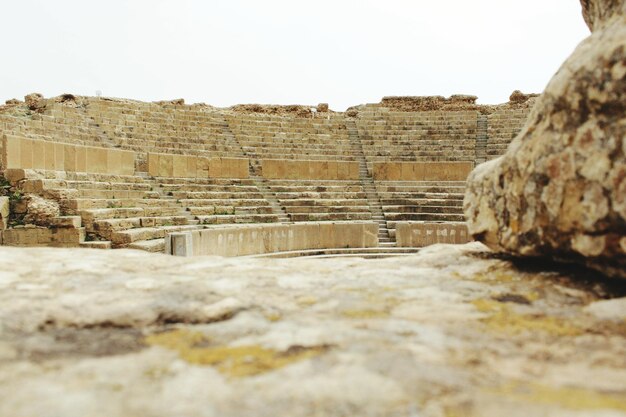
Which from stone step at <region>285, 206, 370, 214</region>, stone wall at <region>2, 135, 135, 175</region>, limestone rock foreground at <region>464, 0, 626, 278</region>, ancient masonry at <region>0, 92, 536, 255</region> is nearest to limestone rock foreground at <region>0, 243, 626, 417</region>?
limestone rock foreground at <region>464, 0, 626, 278</region>

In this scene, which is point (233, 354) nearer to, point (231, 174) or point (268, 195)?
point (268, 195)

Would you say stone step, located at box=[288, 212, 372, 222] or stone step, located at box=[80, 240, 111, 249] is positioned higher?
stone step, located at box=[288, 212, 372, 222]

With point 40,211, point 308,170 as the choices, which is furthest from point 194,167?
point 40,211

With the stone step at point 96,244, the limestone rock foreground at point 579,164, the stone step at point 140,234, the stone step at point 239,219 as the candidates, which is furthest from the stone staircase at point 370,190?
the limestone rock foreground at point 579,164

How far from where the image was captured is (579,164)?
1.93m

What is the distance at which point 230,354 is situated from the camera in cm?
139

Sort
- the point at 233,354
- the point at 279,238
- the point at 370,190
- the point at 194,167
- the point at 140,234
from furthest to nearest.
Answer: the point at 370,190 → the point at 194,167 → the point at 279,238 → the point at 140,234 → the point at 233,354

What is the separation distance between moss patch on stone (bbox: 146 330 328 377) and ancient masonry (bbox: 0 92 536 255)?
20.4 ft

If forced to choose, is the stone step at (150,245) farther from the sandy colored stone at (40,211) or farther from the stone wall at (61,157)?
the stone wall at (61,157)

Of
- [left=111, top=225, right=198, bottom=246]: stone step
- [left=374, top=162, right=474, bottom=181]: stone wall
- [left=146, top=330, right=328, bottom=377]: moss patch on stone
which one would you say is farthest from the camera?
[left=374, top=162, right=474, bottom=181]: stone wall

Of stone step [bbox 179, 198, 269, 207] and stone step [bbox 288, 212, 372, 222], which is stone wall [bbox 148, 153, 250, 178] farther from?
stone step [bbox 288, 212, 372, 222]

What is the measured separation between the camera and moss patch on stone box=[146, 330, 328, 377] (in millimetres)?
1290

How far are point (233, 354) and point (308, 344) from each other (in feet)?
0.80

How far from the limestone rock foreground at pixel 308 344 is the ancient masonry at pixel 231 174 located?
18.8ft
